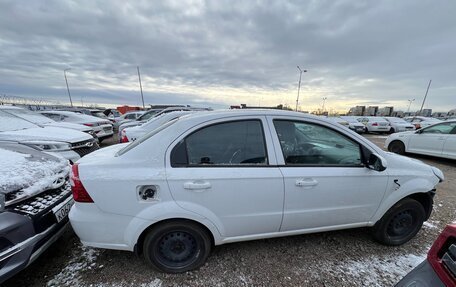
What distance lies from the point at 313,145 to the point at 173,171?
1.55 meters

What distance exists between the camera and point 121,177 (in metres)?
1.87

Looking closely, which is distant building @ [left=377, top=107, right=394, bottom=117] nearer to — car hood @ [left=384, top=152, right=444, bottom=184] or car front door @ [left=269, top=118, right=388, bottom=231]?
car hood @ [left=384, top=152, right=444, bottom=184]

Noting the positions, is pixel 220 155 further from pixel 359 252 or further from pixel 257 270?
pixel 359 252

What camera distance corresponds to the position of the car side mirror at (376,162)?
2193mm

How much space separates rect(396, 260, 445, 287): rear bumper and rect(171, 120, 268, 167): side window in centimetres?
126

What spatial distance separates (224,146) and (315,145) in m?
1.07

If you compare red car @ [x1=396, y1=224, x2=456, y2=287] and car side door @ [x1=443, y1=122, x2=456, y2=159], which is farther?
car side door @ [x1=443, y1=122, x2=456, y2=159]

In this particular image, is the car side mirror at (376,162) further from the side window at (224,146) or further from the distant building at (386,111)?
the distant building at (386,111)

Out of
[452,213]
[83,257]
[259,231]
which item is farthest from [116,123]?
[452,213]

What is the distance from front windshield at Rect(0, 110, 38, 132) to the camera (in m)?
4.64

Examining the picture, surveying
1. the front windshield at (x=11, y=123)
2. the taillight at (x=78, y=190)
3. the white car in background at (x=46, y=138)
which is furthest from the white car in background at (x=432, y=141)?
the front windshield at (x=11, y=123)

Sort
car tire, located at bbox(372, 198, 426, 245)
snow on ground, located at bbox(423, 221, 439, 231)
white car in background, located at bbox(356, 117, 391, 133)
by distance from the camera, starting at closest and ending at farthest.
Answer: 1. car tire, located at bbox(372, 198, 426, 245)
2. snow on ground, located at bbox(423, 221, 439, 231)
3. white car in background, located at bbox(356, 117, 391, 133)

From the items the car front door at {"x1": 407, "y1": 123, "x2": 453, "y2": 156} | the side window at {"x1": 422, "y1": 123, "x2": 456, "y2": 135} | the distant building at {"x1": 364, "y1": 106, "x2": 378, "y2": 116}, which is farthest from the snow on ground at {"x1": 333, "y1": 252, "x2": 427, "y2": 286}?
the distant building at {"x1": 364, "y1": 106, "x2": 378, "y2": 116}

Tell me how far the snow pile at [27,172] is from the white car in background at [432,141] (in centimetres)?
955
